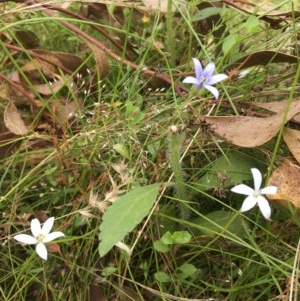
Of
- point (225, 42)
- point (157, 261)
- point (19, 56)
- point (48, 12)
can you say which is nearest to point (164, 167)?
point (157, 261)

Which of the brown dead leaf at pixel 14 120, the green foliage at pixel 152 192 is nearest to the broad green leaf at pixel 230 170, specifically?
the green foliage at pixel 152 192

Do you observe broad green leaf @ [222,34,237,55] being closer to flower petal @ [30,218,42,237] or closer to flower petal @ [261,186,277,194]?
flower petal @ [261,186,277,194]

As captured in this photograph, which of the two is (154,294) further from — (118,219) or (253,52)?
(253,52)

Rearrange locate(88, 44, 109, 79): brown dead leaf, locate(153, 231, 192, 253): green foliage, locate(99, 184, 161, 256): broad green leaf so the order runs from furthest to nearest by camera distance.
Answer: locate(88, 44, 109, 79): brown dead leaf, locate(153, 231, 192, 253): green foliage, locate(99, 184, 161, 256): broad green leaf

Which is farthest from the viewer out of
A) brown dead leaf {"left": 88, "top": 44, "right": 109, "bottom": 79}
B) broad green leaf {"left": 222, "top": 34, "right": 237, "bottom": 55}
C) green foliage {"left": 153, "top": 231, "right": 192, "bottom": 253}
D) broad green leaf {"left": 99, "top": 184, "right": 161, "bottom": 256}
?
brown dead leaf {"left": 88, "top": 44, "right": 109, "bottom": 79}

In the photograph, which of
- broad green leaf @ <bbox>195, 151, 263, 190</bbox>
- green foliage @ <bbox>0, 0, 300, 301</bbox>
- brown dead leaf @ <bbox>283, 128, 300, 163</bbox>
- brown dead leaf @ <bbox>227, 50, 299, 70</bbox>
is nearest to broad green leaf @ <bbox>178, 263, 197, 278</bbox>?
green foliage @ <bbox>0, 0, 300, 301</bbox>
